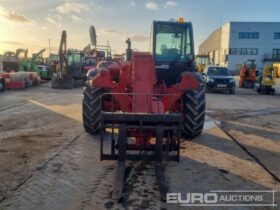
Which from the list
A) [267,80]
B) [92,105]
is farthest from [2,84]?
[267,80]

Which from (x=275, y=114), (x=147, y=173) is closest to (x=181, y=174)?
(x=147, y=173)

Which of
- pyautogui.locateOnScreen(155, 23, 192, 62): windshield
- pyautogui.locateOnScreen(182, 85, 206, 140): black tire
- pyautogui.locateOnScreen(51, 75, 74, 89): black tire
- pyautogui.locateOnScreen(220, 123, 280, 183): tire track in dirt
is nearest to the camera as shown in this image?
pyautogui.locateOnScreen(220, 123, 280, 183): tire track in dirt

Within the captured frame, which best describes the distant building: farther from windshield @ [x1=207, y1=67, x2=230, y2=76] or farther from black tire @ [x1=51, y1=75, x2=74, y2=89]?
black tire @ [x1=51, y1=75, x2=74, y2=89]

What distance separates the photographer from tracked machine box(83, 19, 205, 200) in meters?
5.18

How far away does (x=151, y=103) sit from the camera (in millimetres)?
5852

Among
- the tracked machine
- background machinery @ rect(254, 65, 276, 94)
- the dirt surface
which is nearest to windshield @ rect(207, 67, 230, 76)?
background machinery @ rect(254, 65, 276, 94)

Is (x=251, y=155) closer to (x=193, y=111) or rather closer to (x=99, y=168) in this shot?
(x=193, y=111)

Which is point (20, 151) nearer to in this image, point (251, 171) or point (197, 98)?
point (197, 98)

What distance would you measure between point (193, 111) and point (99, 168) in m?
2.52

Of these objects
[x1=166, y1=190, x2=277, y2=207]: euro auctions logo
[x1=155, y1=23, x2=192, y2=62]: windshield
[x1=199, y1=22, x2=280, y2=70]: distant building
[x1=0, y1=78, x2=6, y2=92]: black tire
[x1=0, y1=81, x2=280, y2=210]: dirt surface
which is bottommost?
[x1=166, y1=190, x2=277, y2=207]: euro auctions logo

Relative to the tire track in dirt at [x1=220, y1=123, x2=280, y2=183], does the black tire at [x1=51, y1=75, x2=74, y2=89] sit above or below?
above

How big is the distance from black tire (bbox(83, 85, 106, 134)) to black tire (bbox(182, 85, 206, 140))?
184cm

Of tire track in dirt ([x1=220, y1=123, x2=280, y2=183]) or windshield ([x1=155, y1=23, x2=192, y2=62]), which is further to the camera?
windshield ([x1=155, y1=23, x2=192, y2=62])

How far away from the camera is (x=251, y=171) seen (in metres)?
5.68
